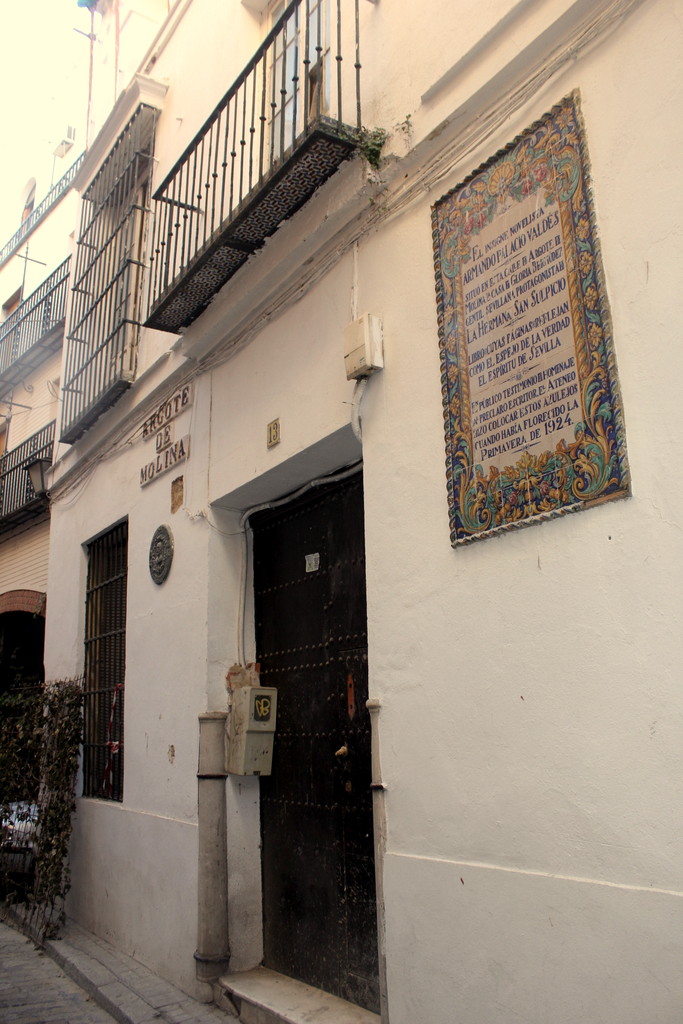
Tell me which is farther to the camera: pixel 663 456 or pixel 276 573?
pixel 276 573

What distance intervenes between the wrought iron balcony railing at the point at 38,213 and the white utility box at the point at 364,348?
Result: 798 centimetres

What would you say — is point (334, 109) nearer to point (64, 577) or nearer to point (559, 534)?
point (559, 534)

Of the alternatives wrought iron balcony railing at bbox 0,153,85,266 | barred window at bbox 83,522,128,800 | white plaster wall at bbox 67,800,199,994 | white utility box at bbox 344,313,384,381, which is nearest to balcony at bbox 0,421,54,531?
barred window at bbox 83,522,128,800

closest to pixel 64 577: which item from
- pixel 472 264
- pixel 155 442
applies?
pixel 155 442

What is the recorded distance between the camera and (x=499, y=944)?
2.78 m

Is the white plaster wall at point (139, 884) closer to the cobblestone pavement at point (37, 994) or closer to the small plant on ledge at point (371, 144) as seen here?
the cobblestone pavement at point (37, 994)

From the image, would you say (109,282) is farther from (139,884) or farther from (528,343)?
(528,343)

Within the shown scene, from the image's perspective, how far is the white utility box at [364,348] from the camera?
3744mm

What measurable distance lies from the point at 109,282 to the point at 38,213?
635 cm

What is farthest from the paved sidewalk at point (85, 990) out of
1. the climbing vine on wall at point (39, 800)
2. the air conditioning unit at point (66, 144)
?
the air conditioning unit at point (66, 144)

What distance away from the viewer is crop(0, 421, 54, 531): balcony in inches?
373

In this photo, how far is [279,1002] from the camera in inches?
162

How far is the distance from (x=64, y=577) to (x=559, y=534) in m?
5.92

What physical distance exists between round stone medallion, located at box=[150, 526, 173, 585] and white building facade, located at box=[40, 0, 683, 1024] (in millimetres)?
31
